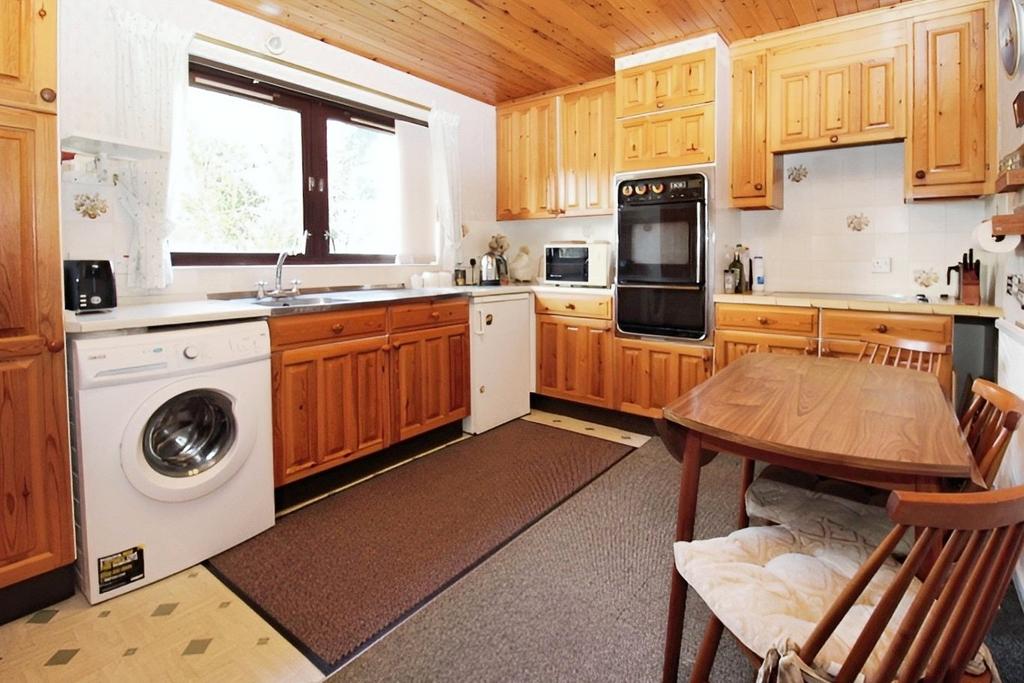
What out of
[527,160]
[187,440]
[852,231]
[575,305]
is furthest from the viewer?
[527,160]

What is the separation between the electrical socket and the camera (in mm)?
3301

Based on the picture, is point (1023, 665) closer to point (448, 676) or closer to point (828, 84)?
point (448, 676)

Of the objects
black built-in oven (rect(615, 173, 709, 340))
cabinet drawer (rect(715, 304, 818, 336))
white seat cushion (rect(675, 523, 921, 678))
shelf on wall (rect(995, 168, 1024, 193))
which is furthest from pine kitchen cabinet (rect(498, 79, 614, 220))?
white seat cushion (rect(675, 523, 921, 678))

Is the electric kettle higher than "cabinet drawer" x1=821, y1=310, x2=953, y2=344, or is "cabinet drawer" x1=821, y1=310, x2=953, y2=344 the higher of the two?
the electric kettle

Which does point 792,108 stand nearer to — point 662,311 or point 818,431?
point 662,311

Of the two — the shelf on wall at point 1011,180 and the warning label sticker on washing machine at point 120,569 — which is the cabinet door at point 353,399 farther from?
the shelf on wall at point 1011,180

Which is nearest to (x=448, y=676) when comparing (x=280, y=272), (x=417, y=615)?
(x=417, y=615)

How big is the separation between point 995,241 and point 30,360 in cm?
364

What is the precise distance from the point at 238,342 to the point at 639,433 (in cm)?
253

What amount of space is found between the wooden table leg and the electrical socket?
2.66 meters

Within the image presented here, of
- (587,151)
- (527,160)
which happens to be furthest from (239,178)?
(587,151)

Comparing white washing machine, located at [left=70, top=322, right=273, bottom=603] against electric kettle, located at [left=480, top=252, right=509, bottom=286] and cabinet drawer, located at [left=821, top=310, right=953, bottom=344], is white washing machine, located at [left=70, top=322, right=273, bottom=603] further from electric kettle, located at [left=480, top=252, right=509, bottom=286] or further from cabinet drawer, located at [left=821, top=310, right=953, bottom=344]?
cabinet drawer, located at [left=821, top=310, right=953, bottom=344]

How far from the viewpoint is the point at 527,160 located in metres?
4.43

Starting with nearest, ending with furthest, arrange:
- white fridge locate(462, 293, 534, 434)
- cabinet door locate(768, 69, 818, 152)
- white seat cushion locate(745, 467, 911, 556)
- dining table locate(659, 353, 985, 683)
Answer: dining table locate(659, 353, 985, 683) → white seat cushion locate(745, 467, 911, 556) → cabinet door locate(768, 69, 818, 152) → white fridge locate(462, 293, 534, 434)
